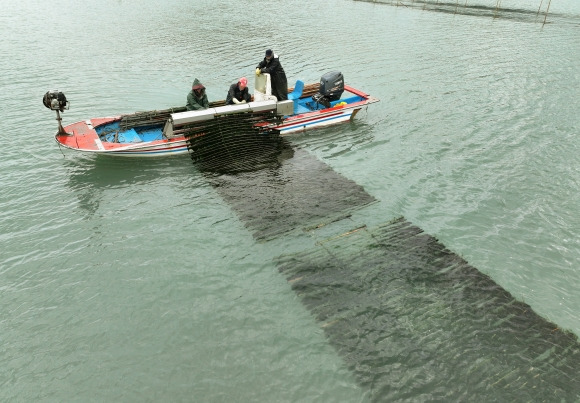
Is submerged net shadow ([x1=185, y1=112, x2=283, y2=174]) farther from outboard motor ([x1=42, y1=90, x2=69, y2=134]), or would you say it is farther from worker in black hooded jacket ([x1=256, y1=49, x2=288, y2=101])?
outboard motor ([x1=42, y1=90, x2=69, y2=134])

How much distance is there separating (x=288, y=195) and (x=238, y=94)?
4.46 metres

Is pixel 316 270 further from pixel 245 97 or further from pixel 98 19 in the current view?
pixel 98 19

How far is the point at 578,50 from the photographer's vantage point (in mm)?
23953

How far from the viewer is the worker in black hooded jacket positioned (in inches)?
485

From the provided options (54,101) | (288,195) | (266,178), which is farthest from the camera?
(266,178)

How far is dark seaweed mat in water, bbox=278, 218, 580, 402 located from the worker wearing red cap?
6.30 meters

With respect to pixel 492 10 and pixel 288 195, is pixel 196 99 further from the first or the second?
pixel 492 10

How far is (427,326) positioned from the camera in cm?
638

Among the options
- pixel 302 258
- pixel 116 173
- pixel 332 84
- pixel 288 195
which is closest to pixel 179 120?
pixel 116 173

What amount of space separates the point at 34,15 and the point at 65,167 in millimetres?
28607

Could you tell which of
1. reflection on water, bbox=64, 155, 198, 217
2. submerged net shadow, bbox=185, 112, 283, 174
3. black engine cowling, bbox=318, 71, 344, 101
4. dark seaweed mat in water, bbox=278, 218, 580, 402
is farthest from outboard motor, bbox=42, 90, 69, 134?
black engine cowling, bbox=318, 71, 344, 101

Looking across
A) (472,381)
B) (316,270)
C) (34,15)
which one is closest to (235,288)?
(316,270)

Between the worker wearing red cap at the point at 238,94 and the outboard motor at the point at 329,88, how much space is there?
117 inches

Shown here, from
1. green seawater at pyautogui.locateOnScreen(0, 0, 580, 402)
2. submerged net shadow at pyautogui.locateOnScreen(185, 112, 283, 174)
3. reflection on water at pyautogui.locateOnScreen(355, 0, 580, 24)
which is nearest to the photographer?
green seawater at pyautogui.locateOnScreen(0, 0, 580, 402)
